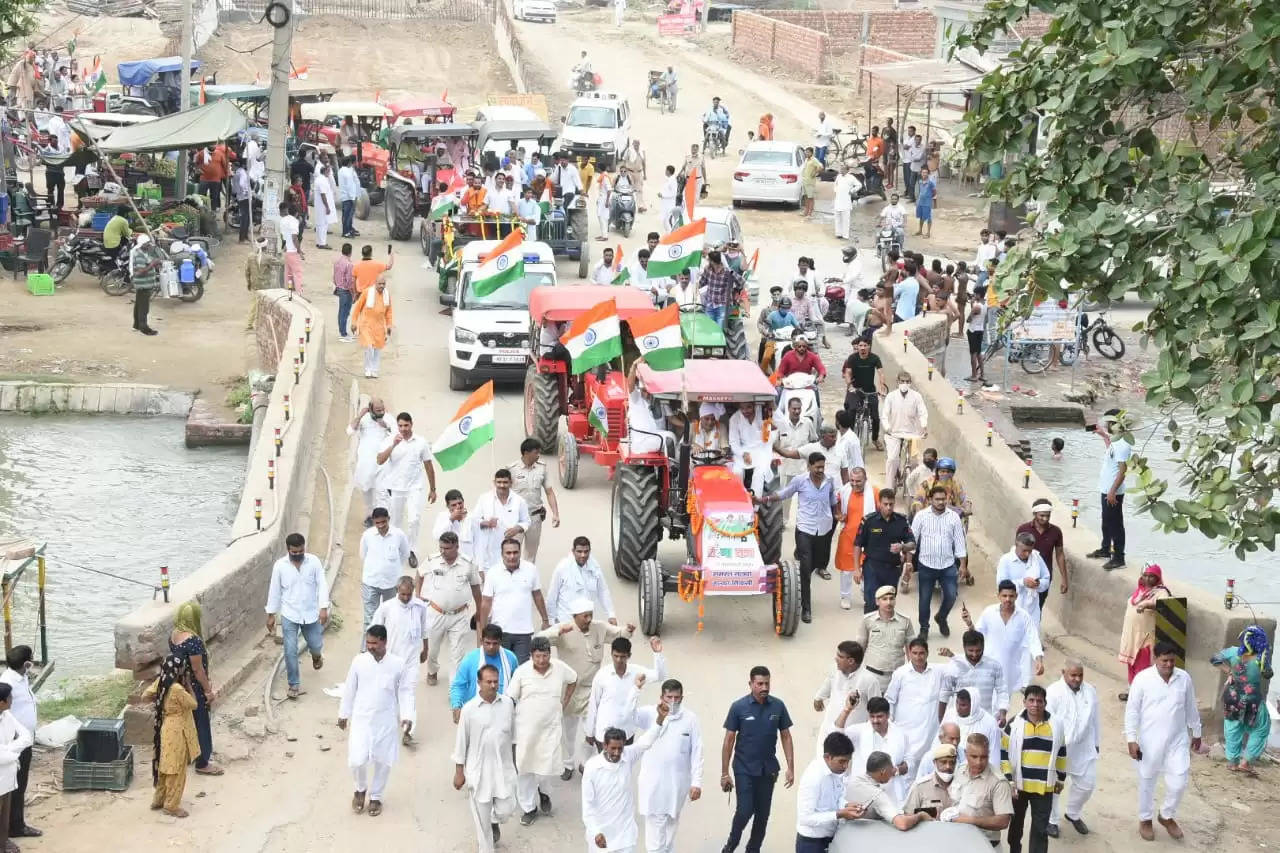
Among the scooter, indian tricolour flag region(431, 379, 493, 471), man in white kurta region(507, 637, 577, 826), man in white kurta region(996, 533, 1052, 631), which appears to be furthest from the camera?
the scooter

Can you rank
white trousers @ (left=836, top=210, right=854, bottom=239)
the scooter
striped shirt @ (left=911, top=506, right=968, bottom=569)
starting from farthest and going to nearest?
white trousers @ (left=836, top=210, right=854, bottom=239), the scooter, striped shirt @ (left=911, top=506, right=968, bottom=569)

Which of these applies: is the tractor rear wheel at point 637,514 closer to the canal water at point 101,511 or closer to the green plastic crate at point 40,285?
the canal water at point 101,511

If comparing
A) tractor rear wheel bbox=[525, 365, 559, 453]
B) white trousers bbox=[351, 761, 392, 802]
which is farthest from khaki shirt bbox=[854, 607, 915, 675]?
tractor rear wheel bbox=[525, 365, 559, 453]

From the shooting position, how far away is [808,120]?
161 feet

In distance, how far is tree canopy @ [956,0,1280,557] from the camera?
393 inches

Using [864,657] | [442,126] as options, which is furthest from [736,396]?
[442,126]

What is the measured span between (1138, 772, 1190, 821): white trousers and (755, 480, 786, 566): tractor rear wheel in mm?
4241

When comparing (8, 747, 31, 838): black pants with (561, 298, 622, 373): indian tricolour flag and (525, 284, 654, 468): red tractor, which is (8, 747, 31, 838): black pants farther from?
(525, 284, 654, 468): red tractor

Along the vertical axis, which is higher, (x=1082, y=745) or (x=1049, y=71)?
(x=1049, y=71)

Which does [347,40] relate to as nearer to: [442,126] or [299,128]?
[299,128]

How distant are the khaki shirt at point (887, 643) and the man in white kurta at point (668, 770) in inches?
72.6

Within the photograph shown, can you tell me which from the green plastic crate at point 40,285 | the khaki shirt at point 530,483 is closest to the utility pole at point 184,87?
the green plastic crate at point 40,285

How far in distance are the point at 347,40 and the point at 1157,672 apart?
54856 mm

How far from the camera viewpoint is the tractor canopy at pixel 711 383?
1534 cm
